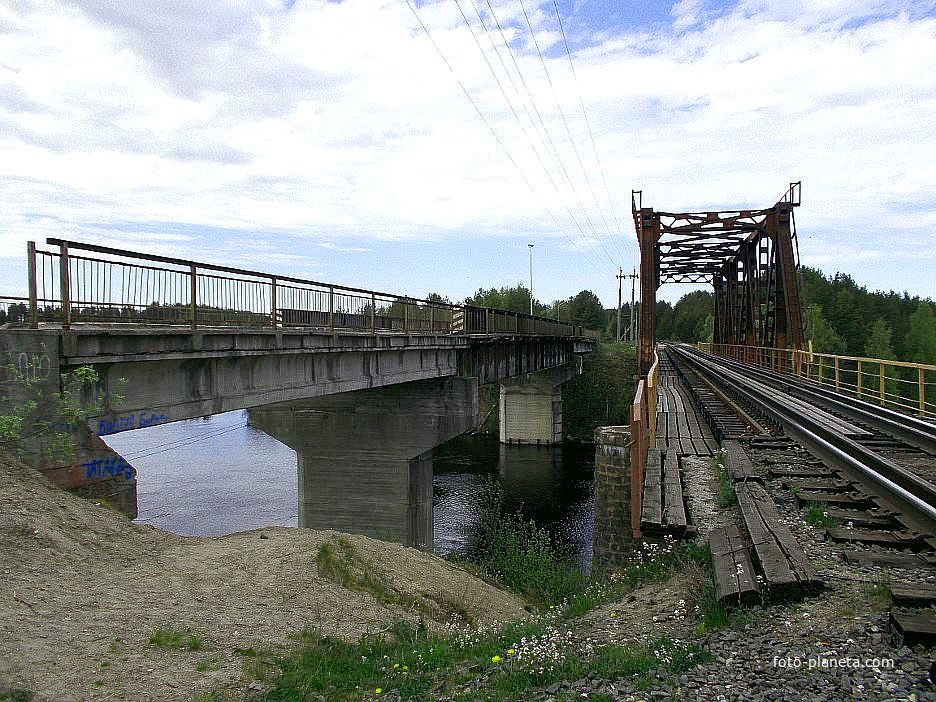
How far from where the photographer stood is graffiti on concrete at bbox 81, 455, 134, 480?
28.5ft

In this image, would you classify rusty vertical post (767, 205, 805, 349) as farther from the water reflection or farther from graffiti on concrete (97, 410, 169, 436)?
graffiti on concrete (97, 410, 169, 436)

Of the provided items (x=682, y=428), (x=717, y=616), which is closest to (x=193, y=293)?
(x=717, y=616)

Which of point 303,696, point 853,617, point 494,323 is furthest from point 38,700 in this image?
point 494,323

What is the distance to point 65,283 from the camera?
336 inches

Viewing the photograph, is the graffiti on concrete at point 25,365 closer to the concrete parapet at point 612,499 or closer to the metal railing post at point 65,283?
the metal railing post at point 65,283

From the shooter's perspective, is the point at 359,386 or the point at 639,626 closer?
the point at 639,626

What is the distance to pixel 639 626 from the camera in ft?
19.4

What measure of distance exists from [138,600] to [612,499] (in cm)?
862

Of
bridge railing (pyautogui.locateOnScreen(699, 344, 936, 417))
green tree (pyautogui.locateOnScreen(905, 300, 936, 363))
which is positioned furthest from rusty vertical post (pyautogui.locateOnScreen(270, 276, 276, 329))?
green tree (pyautogui.locateOnScreen(905, 300, 936, 363))

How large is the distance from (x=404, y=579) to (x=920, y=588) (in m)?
7.80

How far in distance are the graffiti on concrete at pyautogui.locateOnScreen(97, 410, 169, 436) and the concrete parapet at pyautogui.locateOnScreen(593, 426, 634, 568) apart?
7.65m

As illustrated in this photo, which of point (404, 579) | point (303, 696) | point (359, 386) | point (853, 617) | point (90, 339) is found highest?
point (90, 339)

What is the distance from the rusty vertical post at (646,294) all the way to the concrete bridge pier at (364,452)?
14243 mm

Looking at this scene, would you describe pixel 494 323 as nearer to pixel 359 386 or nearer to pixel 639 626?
pixel 359 386
